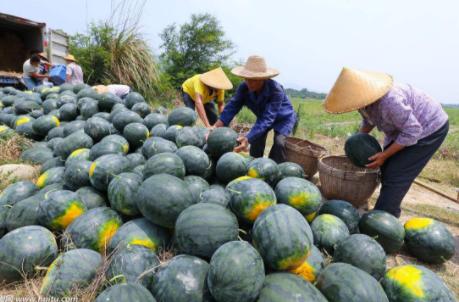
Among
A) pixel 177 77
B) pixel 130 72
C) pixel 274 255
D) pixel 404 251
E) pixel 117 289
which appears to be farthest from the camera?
pixel 177 77

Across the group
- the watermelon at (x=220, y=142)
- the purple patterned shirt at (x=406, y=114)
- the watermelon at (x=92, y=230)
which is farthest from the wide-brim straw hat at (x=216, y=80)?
the watermelon at (x=92, y=230)

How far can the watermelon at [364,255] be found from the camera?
2.09 m

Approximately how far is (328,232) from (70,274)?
74.5 inches

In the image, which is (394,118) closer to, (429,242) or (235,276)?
(429,242)

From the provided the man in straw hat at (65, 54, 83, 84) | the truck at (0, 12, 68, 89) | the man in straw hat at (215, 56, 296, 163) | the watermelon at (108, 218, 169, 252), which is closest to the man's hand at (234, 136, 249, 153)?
the man in straw hat at (215, 56, 296, 163)

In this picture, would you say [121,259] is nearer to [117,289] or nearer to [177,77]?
[117,289]

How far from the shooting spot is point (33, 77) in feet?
30.0

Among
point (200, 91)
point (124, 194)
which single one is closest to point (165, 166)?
point (124, 194)

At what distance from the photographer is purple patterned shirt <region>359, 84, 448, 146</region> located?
121 inches

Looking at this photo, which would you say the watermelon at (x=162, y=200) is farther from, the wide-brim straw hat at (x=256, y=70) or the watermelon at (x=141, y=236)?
the wide-brim straw hat at (x=256, y=70)

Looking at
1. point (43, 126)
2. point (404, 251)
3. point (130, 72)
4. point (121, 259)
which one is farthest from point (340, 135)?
point (121, 259)

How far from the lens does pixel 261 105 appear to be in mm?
4766

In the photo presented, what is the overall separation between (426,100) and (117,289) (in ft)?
11.6

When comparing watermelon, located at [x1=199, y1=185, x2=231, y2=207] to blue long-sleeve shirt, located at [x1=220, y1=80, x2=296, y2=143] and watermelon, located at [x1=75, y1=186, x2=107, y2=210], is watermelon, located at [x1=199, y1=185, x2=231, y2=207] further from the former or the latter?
blue long-sleeve shirt, located at [x1=220, y1=80, x2=296, y2=143]
